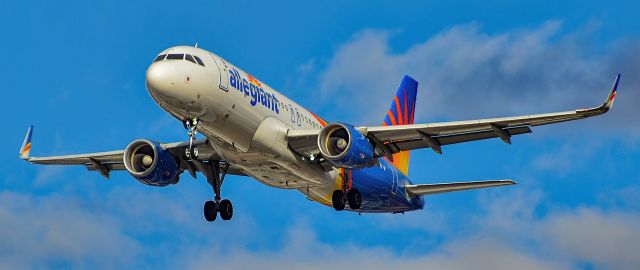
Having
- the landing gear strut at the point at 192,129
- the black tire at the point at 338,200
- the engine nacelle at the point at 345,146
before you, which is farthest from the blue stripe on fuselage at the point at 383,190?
the landing gear strut at the point at 192,129

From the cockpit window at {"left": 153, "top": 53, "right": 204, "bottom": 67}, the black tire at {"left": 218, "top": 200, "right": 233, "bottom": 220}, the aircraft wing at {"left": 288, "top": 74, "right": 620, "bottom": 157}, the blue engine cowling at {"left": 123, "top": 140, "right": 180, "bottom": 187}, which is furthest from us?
the black tire at {"left": 218, "top": 200, "right": 233, "bottom": 220}

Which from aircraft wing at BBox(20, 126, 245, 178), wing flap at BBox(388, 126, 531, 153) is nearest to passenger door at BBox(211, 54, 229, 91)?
aircraft wing at BBox(20, 126, 245, 178)

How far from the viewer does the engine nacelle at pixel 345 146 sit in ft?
163

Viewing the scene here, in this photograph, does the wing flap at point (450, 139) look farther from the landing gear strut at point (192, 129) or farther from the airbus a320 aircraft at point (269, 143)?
the landing gear strut at point (192, 129)

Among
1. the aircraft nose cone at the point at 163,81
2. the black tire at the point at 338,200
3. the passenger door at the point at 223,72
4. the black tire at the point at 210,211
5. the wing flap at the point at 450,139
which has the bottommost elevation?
the black tire at the point at 210,211

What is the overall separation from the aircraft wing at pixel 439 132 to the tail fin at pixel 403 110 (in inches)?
421

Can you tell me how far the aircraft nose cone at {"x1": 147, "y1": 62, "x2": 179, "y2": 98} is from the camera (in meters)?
45.8

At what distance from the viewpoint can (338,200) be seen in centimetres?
5506

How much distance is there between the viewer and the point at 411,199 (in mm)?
59406

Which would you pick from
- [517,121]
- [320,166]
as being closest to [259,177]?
[320,166]

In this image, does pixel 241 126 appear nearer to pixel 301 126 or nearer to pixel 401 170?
pixel 301 126

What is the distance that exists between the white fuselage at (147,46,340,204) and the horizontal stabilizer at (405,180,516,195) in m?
5.77

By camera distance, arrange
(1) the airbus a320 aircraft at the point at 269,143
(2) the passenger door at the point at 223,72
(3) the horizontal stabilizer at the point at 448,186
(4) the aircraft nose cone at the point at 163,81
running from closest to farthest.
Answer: (4) the aircraft nose cone at the point at 163,81 → (1) the airbus a320 aircraft at the point at 269,143 → (2) the passenger door at the point at 223,72 → (3) the horizontal stabilizer at the point at 448,186

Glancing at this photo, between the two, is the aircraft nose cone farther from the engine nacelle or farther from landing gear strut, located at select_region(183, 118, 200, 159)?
the engine nacelle
